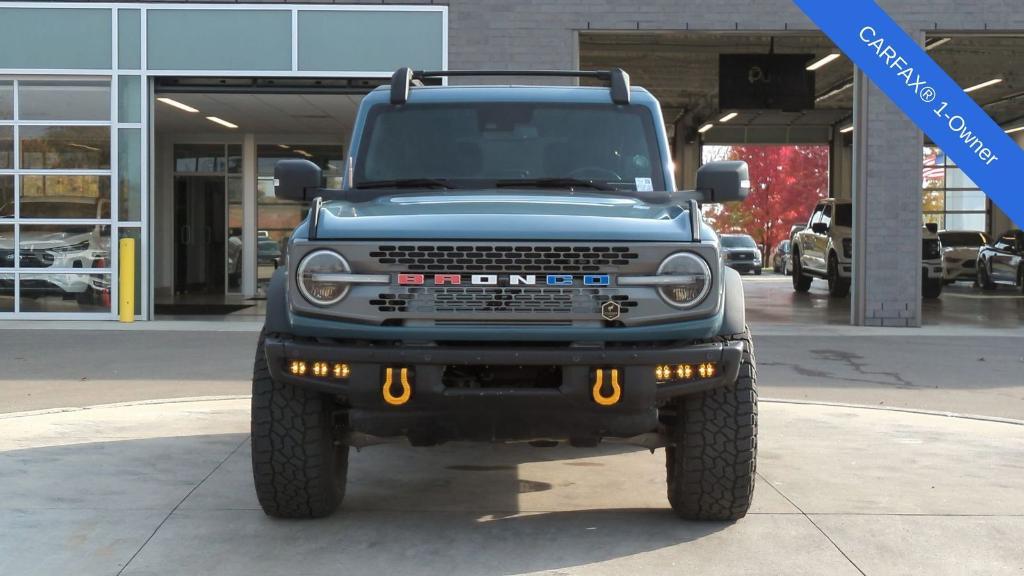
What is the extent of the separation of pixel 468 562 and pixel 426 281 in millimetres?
1106

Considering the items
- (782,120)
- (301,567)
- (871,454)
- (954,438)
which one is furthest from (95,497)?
(782,120)

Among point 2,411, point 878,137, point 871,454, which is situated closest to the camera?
point 871,454

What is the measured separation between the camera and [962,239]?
30.4 meters

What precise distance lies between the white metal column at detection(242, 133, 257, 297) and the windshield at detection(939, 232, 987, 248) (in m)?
16.2

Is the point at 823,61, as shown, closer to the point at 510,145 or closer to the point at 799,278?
the point at 799,278

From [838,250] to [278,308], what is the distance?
20335 mm

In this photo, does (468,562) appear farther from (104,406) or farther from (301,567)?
(104,406)

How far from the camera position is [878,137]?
17.2 meters

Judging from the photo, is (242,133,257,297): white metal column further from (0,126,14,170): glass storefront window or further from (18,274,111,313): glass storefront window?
(18,274,111,313): glass storefront window

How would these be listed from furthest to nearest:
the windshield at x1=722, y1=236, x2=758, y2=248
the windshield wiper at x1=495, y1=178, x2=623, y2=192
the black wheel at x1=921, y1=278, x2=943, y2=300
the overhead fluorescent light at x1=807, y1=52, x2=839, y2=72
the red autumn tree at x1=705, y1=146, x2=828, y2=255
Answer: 1. the red autumn tree at x1=705, y1=146, x2=828, y2=255
2. the windshield at x1=722, y1=236, x2=758, y2=248
3. the overhead fluorescent light at x1=807, y1=52, x2=839, y2=72
4. the black wheel at x1=921, y1=278, x2=943, y2=300
5. the windshield wiper at x1=495, y1=178, x2=623, y2=192

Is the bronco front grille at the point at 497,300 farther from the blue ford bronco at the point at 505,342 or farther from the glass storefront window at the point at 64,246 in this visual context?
the glass storefront window at the point at 64,246

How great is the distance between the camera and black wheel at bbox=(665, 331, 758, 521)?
5.25 m

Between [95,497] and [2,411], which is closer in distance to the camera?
[95,497]

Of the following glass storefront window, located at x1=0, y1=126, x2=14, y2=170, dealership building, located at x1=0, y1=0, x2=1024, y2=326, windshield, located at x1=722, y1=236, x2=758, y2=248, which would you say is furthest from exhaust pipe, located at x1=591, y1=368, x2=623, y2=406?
windshield, located at x1=722, y1=236, x2=758, y2=248
